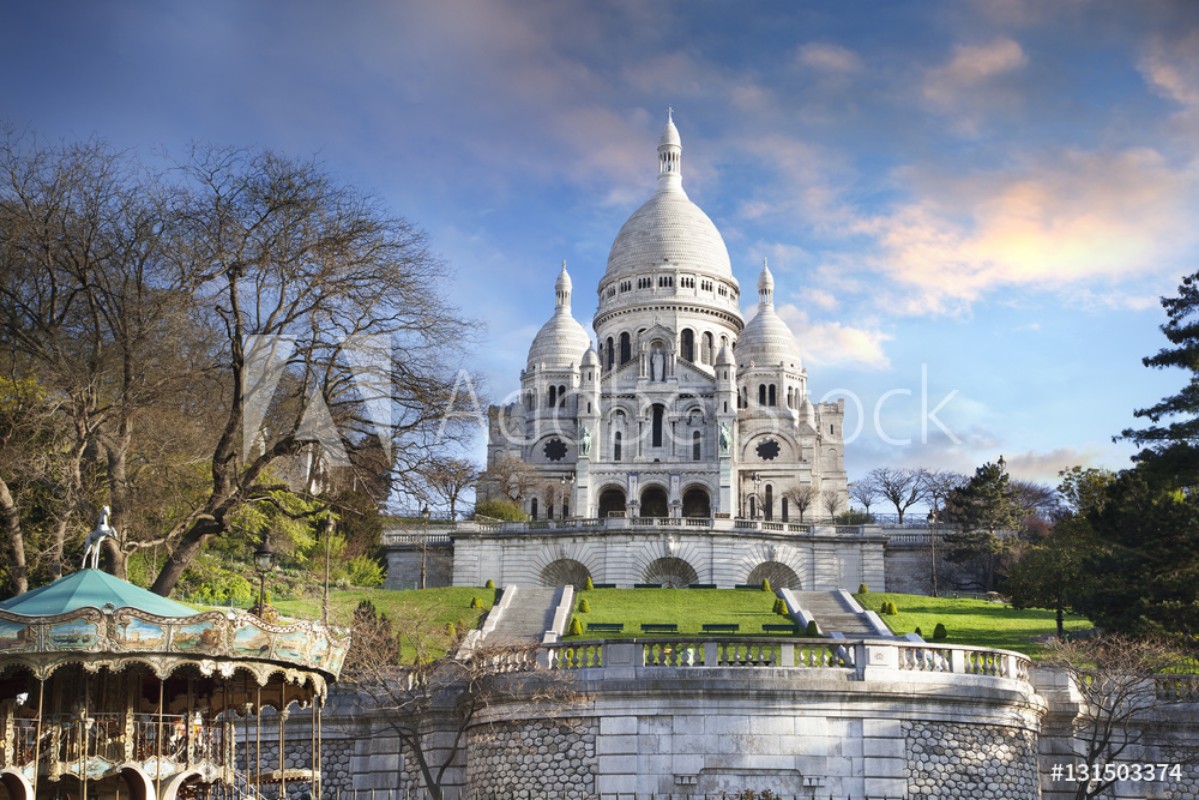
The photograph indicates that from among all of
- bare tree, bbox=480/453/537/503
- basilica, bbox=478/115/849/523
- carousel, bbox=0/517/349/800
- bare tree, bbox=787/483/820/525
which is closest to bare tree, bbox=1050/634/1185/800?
carousel, bbox=0/517/349/800

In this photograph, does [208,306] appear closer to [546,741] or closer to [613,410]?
[546,741]

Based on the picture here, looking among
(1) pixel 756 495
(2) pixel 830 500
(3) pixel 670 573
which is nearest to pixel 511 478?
(1) pixel 756 495

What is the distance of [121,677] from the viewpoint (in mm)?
21547

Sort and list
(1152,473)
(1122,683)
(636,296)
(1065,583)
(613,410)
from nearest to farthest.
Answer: (1122,683) < (1152,473) < (1065,583) < (613,410) < (636,296)

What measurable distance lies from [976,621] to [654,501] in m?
41.8

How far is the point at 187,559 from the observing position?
92.0ft

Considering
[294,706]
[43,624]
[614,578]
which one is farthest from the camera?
[614,578]

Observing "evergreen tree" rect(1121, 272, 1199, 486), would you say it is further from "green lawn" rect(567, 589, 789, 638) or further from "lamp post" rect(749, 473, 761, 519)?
"lamp post" rect(749, 473, 761, 519)

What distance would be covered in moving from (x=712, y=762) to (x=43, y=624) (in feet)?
38.5

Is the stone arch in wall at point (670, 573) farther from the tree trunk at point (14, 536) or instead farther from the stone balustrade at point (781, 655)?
the tree trunk at point (14, 536)

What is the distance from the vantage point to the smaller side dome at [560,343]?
109000mm

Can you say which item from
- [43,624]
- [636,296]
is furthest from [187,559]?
[636,296]
